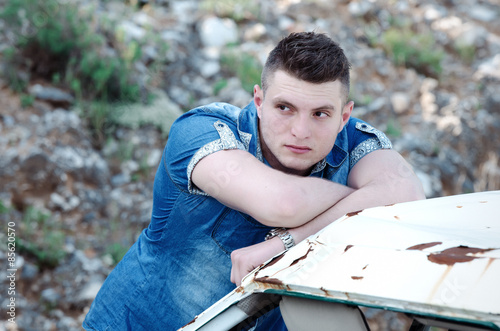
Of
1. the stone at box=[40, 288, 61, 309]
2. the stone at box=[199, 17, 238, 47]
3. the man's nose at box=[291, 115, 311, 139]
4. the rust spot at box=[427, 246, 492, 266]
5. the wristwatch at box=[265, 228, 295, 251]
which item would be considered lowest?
the stone at box=[40, 288, 61, 309]

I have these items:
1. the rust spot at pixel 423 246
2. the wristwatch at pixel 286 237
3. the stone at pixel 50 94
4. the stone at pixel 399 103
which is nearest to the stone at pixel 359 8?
the stone at pixel 399 103

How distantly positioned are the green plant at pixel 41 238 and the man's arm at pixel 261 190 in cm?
284

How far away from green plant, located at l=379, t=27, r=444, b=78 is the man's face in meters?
5.38

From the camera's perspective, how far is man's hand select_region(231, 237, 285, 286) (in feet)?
6.17

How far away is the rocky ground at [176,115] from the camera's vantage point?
4488 mm

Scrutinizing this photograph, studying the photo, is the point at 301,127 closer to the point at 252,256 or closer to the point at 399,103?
the point at 252,256

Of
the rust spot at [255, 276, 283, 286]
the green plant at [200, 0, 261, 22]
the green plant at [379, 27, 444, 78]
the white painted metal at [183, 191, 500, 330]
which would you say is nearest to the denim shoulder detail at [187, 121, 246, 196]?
the white painted metal at [183, 191, 500, 330]

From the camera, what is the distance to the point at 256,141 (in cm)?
232

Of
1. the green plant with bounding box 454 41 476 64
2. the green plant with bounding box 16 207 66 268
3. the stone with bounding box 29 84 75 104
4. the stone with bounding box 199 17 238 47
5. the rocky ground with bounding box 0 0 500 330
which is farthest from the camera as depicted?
the green plant with bounding box 454 41 476 64

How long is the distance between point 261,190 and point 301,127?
1.25 feet

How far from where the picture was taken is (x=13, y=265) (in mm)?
4230

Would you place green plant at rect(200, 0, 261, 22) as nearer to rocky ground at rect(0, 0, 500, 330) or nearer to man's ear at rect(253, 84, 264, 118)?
rocky ground at rect(0, 0, 500, 330)

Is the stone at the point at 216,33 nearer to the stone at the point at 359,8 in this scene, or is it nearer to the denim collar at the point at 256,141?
the stone at the point at 359,8

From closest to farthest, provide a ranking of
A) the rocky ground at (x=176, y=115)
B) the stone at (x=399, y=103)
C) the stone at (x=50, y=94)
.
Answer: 1. the rocky ground at (x=176, y=115)
2. the stone at (x=50, y=94)
3. the stone at (x=399, y=103)
